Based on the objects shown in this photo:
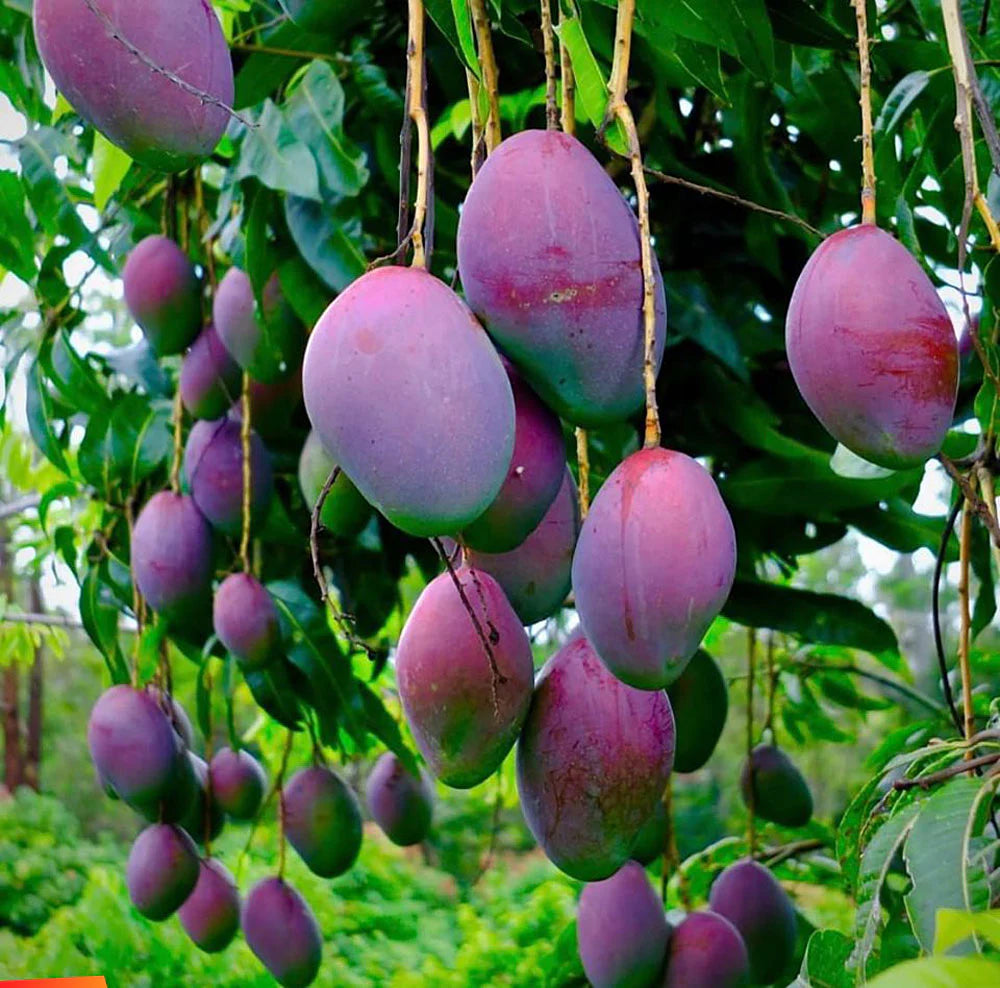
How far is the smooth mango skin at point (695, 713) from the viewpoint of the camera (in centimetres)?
85

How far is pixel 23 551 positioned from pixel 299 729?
0.87 metres

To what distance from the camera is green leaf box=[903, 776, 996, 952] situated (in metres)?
0.41

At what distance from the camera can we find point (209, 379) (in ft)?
3.26

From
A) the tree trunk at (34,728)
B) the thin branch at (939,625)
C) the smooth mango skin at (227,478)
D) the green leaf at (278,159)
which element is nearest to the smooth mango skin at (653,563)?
the thin branch at (939,625)

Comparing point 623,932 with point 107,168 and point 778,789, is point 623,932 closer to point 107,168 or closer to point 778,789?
point 778,789

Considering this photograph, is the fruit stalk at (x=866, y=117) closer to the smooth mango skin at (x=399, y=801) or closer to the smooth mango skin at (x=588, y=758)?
the smooth mango skin at (x=588, y=758)

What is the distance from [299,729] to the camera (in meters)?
1.10

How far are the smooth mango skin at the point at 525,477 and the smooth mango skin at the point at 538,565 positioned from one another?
0.03 m

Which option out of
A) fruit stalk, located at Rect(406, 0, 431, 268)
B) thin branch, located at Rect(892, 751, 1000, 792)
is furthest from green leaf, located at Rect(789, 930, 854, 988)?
fruit stalk, located at Rect(406, 0, 431, 268)

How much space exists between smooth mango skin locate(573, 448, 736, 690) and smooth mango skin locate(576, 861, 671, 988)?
47cm

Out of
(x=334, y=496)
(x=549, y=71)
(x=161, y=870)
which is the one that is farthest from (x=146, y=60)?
(x=161, y=870)

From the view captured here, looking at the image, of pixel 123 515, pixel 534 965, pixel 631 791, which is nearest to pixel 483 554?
pixel 631 791

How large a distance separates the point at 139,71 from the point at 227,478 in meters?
0.60

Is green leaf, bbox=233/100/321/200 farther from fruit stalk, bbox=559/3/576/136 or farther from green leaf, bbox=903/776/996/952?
green leaf, bbox=903/776/996/952
